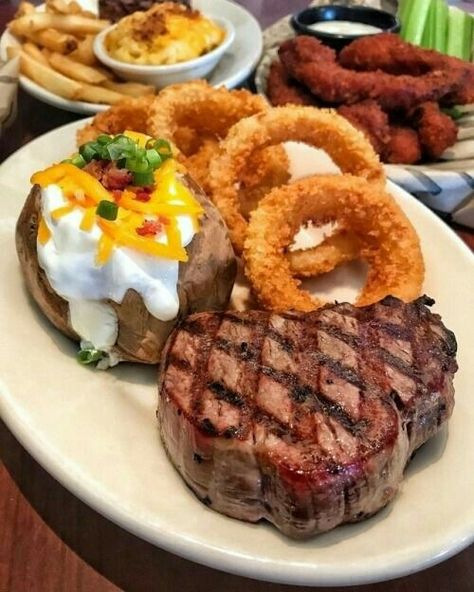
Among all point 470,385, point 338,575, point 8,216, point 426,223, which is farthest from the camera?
point 426,223

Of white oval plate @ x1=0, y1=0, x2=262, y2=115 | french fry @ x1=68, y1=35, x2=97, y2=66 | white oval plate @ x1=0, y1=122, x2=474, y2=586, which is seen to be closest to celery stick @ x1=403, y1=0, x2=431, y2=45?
white oval plate @ x1=0, y1=0, x2=262, y2=115

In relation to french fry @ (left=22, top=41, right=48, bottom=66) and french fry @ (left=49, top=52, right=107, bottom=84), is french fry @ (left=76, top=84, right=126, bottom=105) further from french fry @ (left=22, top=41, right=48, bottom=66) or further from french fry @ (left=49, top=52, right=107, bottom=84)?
french fry @ (left=22, top=41, right=48, bottom=66)

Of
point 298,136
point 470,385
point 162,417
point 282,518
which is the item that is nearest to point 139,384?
point 162,417

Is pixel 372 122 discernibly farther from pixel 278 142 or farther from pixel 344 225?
pixel 344 225

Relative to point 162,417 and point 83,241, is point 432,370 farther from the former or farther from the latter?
point 83,241

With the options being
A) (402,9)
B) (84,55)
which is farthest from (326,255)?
(402,9)

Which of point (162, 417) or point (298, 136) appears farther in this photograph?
point (298, 136)

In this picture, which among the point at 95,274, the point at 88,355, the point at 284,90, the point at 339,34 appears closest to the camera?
the point at 95,274
